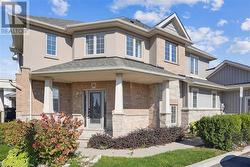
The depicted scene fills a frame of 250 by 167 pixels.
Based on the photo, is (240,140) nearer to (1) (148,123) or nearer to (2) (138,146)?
(2) (138,146)

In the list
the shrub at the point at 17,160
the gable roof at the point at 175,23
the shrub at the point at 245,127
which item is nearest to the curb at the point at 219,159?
the shrub at the point at 245,127

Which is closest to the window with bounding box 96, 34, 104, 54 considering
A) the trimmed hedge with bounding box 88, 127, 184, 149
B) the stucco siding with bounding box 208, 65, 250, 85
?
the trimmed hedge with bounding box 88, 127, 184, 149

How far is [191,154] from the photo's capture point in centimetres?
1121

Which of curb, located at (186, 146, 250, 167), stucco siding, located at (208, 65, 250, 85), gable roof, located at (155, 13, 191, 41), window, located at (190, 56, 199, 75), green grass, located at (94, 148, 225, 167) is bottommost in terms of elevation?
curb, located at (186, 146, 250, 167)

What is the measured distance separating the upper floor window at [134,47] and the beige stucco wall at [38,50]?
435 cm

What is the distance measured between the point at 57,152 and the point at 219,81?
75.4 feet

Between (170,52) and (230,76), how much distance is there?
10274 millimetres

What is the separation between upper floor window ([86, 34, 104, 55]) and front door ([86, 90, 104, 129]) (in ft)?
8.84

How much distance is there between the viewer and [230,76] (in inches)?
1086

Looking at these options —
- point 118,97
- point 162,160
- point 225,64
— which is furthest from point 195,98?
point 162,160

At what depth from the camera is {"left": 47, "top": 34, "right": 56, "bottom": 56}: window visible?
1816 cm

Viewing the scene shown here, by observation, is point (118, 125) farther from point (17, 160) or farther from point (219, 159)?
point (17, 160)

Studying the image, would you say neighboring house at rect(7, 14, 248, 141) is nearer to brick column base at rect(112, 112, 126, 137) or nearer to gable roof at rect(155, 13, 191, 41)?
gable roof at rect(155, 13, 191, 41)

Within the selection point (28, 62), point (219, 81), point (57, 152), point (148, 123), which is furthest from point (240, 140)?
point (219, 81)
